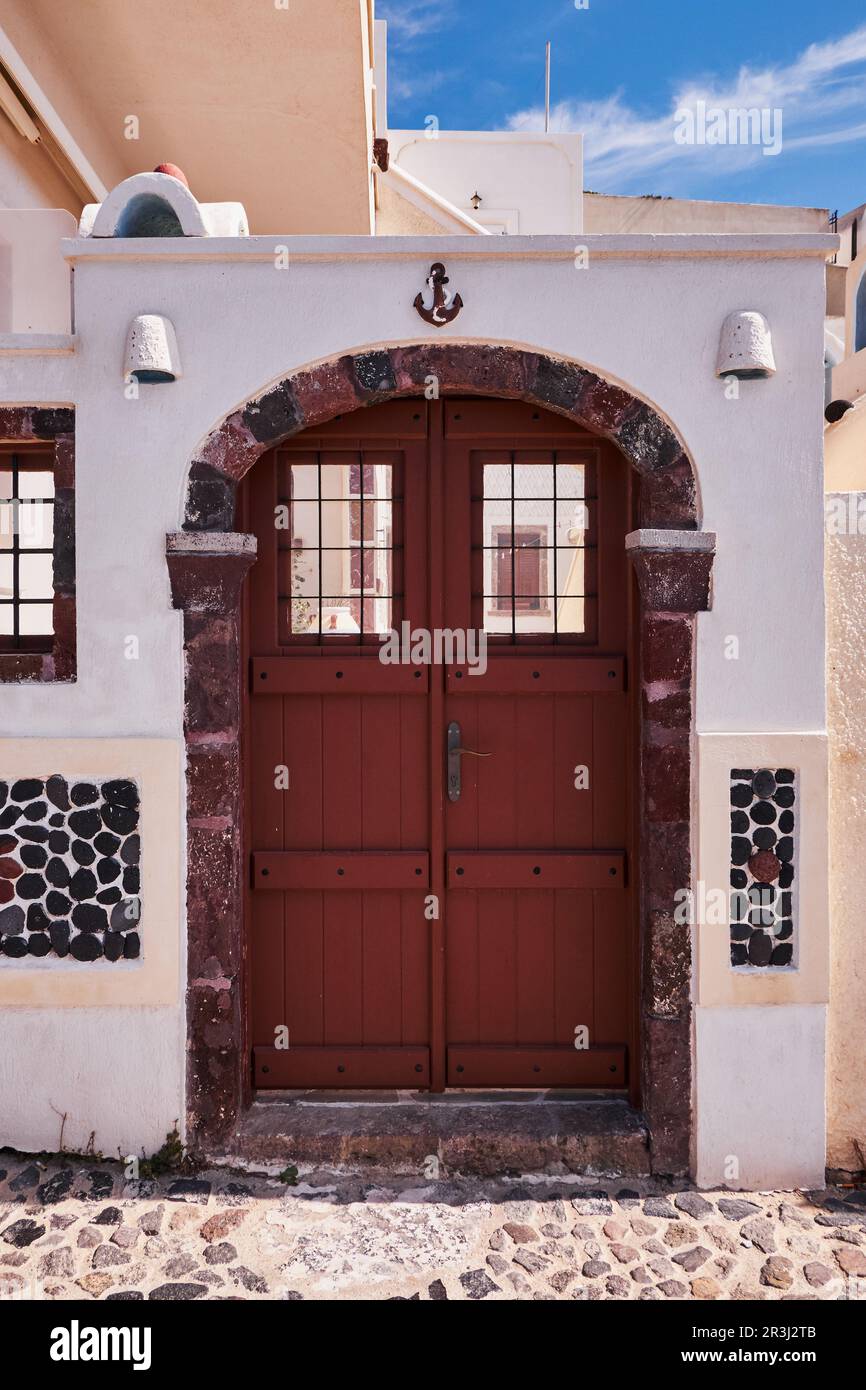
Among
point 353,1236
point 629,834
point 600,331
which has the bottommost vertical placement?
point 353,1236

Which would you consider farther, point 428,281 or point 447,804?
point 447,804

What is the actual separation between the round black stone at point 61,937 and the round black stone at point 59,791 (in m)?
0.45

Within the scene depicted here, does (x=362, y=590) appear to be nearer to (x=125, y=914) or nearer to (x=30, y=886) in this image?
(x=125, y=914)

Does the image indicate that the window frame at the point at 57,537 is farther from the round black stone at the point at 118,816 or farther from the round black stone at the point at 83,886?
the round black stone at the point at 83,886

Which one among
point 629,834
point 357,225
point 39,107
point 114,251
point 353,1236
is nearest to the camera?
point 353,1236

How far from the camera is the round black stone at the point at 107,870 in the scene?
134 inches

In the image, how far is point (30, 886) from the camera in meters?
3.43

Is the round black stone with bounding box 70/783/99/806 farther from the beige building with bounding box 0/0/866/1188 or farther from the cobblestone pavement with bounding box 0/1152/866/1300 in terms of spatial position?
the cobblestone pavement with bounding box 0/1152/866/1300

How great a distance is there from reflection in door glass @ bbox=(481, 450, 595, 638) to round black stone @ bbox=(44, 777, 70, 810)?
69.4 inches

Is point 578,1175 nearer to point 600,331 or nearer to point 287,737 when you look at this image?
point 287,737

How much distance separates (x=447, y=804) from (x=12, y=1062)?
1.93 metres

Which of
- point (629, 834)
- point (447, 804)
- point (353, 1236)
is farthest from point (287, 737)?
point (353, 1236)

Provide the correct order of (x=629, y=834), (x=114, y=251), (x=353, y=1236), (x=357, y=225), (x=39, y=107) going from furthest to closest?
(x=357, y=225), (x=39, y=107), (x=629, y=834), (x=114, y=251), (x=353, y=1236)

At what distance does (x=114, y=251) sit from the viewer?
332 centimetres
